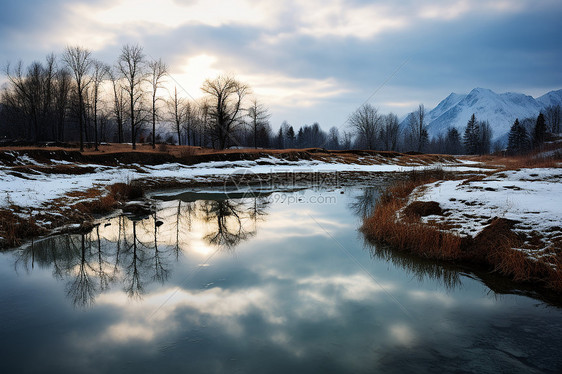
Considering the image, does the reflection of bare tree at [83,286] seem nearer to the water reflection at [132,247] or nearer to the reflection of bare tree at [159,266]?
the water reflection at [132,247]

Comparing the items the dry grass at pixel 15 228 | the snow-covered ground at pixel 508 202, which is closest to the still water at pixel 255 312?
the dry grass at pixel 15 228

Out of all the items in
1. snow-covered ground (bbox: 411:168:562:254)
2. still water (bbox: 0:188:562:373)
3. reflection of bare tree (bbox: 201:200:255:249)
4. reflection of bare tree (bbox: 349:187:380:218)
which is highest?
snow-covered ground (bbox: 411:168:562:254)

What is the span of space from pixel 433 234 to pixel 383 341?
5814 mm

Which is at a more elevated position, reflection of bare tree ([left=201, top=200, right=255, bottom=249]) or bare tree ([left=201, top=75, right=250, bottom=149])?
bare tree ([left=201, top=75, right=250, bottom=149])

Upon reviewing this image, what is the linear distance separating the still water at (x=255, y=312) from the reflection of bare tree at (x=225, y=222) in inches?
22.6

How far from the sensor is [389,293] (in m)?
7.70

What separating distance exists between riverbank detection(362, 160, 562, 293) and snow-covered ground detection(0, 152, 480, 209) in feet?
49.6

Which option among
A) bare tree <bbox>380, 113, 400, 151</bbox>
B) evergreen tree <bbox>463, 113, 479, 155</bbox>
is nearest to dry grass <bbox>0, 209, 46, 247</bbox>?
bare tree <bbox>380, 113, 400, 151</bbox>

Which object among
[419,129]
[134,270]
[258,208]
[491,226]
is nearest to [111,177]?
[258,208]

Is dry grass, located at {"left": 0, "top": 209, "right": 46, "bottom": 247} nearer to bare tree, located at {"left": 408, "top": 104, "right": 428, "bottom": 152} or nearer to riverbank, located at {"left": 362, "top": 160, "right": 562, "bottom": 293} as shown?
riverbank, located at {"left": 362, "top": 160, "right": 562, "bottom": 293}

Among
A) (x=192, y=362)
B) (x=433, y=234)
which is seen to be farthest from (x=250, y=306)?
(x=433, y=234)

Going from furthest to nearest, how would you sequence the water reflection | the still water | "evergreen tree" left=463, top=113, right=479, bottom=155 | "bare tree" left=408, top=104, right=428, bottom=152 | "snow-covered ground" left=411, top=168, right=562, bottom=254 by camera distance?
1. "evergreen tree" left=463, top=113, right=479, bottom=155
2. "bare tree" left=408, top=104, right=428, bottom=152
3. "snow-covered ground" left=411, top=168, right=562, bottom=254
4. the water reflection
5. the still water

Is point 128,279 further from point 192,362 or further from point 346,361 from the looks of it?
point 346,361

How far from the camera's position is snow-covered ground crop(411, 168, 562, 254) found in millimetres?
A: 9172
